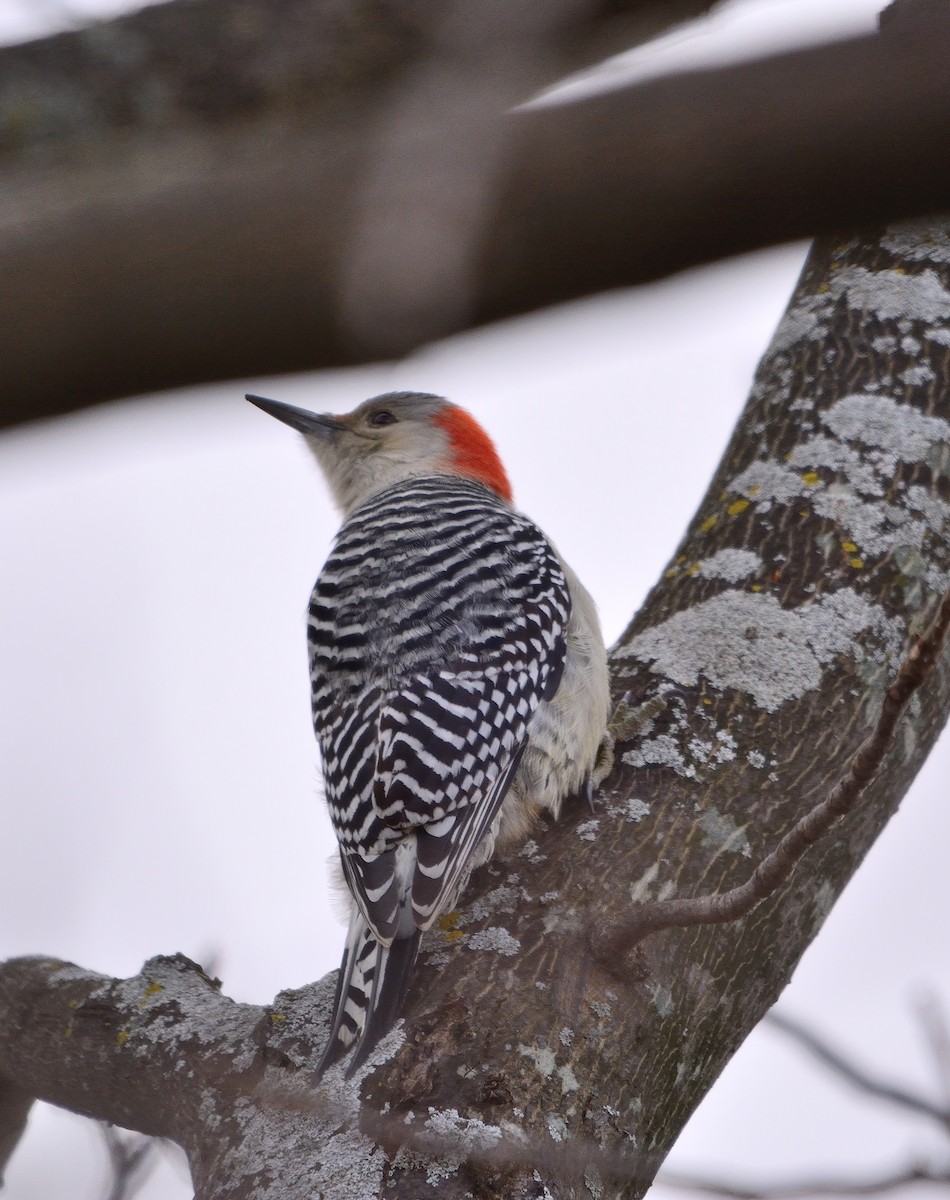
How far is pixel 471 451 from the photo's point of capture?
6.00 metres

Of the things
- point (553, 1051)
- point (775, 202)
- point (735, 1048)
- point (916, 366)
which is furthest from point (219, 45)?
point (916, 366)

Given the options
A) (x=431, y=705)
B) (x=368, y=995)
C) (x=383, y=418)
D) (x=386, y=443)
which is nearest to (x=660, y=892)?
(x=368, y=995)

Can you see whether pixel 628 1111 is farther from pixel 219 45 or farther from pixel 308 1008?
pixel 219 45

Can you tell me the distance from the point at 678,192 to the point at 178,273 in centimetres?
28

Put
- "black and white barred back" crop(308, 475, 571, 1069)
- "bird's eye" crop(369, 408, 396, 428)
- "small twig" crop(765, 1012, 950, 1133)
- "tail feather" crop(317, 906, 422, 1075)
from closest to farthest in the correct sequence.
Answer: "small twig" crop(765, 1012, 950, 1133), "tail feather" crop(317, 906, 422, 1075), "black and white barred back" crop(308, 475, 571, 1069), "bird's eye" crop(369, 408, 396, 428)

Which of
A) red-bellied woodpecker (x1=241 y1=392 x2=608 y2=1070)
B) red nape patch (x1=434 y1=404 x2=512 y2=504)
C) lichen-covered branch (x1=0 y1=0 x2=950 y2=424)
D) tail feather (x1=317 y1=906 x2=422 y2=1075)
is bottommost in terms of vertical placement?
tail feather (x1=317 y1=906 x2=422 y2=1075)

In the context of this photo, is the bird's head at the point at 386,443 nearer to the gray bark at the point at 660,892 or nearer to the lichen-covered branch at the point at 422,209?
the gray bark at the point at 660,892

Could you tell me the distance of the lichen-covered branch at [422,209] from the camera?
707 mm

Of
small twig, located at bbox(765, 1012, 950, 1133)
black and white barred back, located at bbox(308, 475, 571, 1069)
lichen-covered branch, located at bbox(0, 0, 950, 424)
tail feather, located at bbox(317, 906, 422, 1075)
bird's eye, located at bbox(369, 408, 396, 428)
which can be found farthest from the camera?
bird's eye, located at bbox(369, 408, 396, 428)

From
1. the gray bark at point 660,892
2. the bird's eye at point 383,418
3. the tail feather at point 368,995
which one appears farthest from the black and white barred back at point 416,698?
the bird's eye at point 383,418

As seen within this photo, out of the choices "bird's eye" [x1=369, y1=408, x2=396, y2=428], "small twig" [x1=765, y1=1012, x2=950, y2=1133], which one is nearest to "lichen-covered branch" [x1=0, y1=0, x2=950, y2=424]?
"small twig" [x1=765, y1=1012, x2=950, y2=1133]

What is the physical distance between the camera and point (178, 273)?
0.71m

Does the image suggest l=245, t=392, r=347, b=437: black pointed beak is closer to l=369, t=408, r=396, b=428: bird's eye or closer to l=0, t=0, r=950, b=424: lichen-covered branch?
l=369, t=408, r=396, b=428: bird's eye

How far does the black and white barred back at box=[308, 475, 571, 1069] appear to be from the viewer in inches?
130
